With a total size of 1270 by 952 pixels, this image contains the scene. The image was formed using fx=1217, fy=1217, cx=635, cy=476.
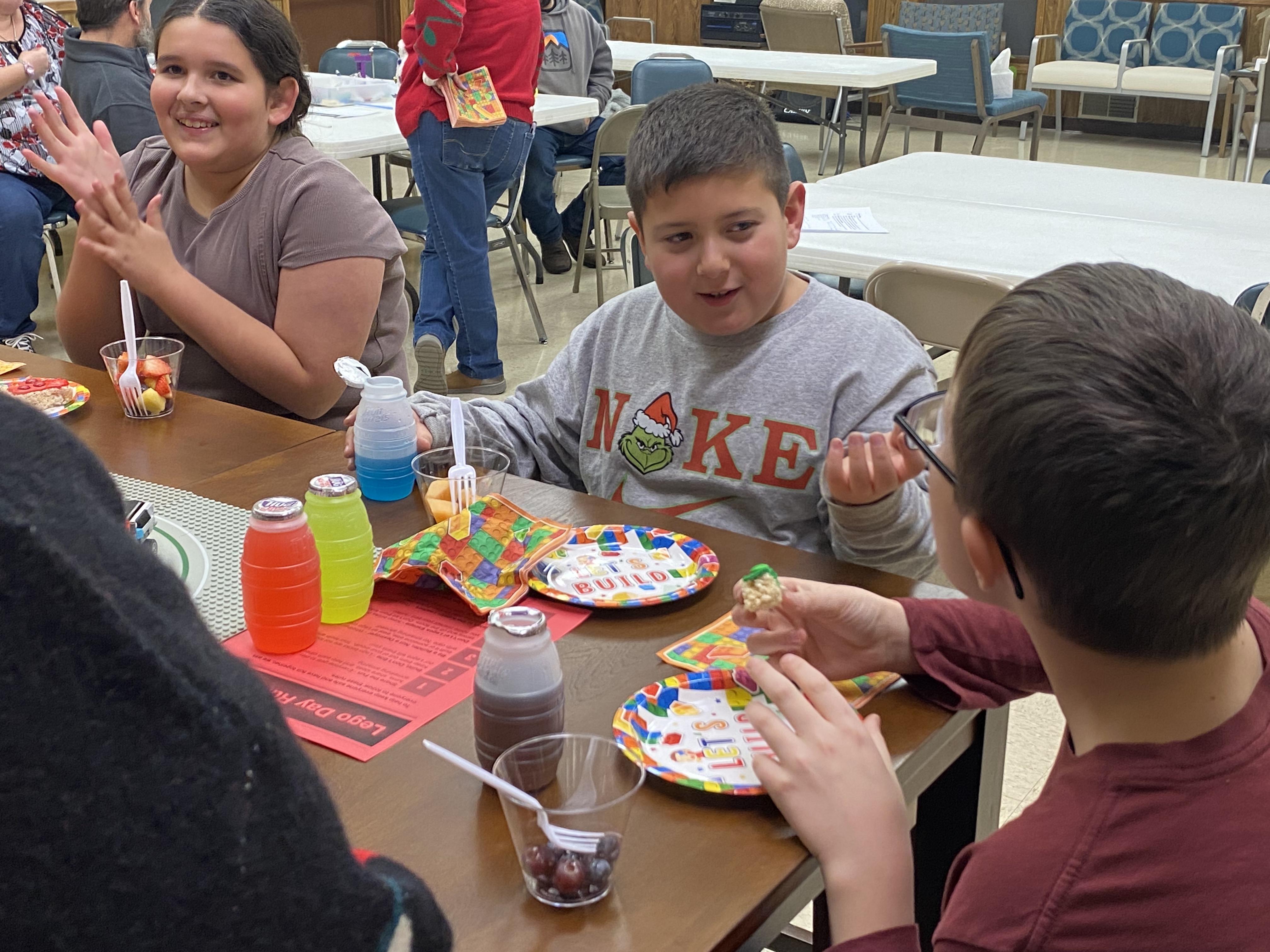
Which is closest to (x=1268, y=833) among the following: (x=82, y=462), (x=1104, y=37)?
(x=82, y=462)

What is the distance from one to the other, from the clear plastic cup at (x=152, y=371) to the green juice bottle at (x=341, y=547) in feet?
2.19

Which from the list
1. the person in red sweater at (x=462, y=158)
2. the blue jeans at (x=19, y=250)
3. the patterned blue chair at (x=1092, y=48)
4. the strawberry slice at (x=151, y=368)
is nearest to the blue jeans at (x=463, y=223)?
the person in red sweater at (x=462, y=158)

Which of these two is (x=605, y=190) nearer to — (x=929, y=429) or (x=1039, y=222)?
(x=1039, y=222)

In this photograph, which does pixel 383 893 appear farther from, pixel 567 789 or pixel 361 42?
pixel 361 42

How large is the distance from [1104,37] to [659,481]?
8409 millimetres

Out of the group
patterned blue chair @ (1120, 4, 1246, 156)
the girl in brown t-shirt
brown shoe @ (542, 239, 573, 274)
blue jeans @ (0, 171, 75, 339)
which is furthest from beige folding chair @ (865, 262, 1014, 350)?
patterned blue chair @ (1120, 4, 1246, 156)

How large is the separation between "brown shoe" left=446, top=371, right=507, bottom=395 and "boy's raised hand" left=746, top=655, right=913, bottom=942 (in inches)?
131

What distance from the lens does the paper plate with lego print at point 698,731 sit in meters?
0.94

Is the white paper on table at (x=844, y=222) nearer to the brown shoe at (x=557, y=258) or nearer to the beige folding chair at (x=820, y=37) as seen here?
the brown shoe at (x=557, y=258)

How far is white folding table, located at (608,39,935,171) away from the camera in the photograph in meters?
6.12

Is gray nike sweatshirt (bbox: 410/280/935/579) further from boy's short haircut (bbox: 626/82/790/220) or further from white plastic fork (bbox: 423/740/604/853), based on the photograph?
white plastic fork (bbox: 423/740/604/853)

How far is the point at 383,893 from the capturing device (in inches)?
18.6

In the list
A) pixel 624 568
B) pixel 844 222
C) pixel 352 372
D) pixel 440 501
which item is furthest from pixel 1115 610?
pixel 844 222

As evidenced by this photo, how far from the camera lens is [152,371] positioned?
68.7 inches
